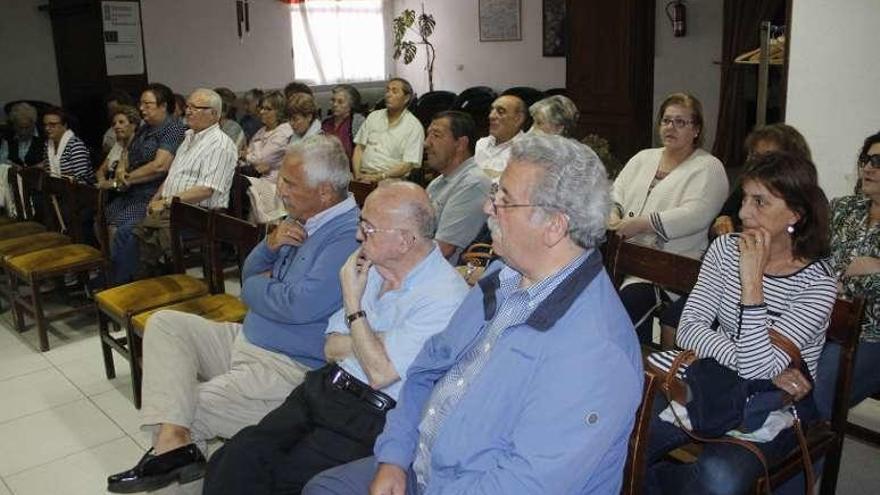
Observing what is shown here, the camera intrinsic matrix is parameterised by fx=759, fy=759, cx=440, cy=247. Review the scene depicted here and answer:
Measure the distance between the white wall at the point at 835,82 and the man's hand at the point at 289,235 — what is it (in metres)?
2.24

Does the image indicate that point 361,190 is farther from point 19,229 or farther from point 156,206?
point 19,229

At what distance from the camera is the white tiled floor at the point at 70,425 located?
2.62 metres

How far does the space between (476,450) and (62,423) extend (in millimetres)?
2343

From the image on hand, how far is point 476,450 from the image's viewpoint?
1396mm

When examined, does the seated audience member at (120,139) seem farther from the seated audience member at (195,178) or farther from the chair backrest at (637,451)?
the chair backrest at (637,451)

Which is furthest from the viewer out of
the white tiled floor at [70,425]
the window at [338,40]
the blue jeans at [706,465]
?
the window at [338,40]

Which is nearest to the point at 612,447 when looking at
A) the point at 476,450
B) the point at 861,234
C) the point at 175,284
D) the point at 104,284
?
the point at 476,450

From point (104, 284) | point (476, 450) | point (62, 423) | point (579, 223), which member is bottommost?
point (62, 423)

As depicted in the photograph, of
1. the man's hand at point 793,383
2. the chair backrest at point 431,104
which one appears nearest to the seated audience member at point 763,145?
the man's hand at point 793,383

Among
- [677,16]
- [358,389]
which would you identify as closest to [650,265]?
[358,389]

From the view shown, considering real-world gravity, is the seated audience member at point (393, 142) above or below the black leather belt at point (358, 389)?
above

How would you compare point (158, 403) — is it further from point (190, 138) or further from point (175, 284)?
point (190, 138)

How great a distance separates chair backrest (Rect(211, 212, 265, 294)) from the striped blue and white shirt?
1022 mm

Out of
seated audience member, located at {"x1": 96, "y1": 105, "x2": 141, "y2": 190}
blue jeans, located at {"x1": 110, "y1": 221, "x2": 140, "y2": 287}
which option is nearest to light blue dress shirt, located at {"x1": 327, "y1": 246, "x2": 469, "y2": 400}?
blue jeans, located at {"x1": 110, "y1": 221, "x2": 140, "y2": 287}
